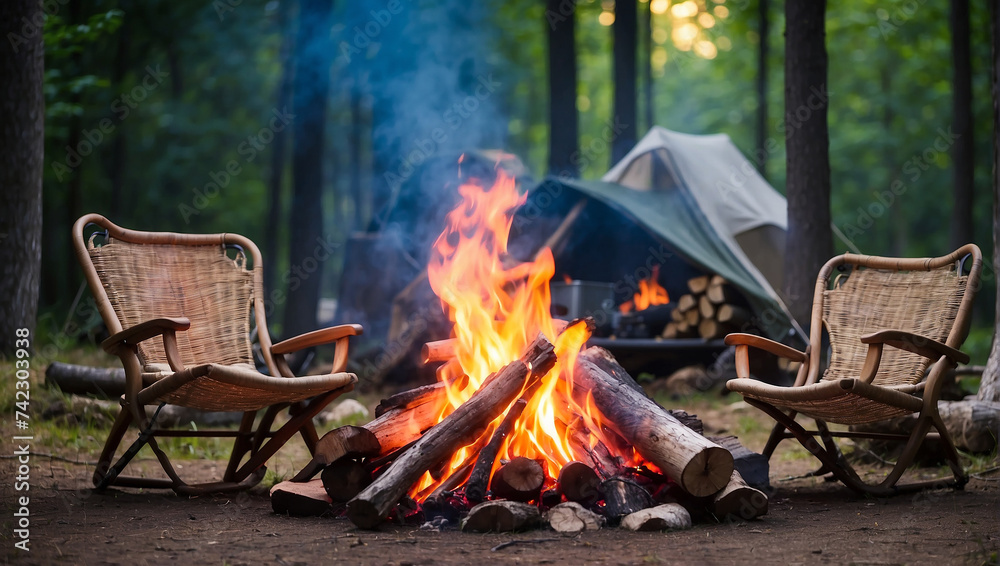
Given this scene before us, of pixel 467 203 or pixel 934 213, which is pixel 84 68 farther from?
pixel 934 213

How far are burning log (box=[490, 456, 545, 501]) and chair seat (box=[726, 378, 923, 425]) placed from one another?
3.30ft

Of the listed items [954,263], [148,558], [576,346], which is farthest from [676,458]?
[954,263]

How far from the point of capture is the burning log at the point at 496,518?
2.51m

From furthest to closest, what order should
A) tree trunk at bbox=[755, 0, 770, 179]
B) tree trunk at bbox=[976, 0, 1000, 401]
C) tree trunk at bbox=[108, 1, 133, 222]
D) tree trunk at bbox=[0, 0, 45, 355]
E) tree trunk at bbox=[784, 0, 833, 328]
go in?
1. tree trunk at bbox=[108, 1, 133, 222]
2. tree trunk at bbox=[755, 0, 770, 179]
3. tree trunk at bbox=[784, 0, 833, 328]
4. tree trunk at bbox=[0, 0, 45, 355]
5. tree trunk at bbox=[976, 0, 1000, 401]

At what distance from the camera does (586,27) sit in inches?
699

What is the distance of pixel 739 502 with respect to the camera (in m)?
2.70

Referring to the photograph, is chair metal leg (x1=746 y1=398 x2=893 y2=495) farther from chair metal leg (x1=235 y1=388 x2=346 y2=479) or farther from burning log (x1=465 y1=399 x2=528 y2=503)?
chair metal leg (x1=235 y1=388 x2=346 y2=479)

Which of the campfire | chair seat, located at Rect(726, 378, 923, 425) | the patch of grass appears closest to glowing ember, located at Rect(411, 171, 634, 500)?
the campfire

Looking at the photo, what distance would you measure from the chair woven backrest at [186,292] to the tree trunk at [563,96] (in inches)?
228

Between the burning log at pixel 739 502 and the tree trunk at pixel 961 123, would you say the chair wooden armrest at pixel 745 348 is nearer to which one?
the burning log at pixel 739 502

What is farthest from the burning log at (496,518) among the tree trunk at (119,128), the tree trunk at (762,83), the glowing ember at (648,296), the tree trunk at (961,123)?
the tree trunk at (119,128)

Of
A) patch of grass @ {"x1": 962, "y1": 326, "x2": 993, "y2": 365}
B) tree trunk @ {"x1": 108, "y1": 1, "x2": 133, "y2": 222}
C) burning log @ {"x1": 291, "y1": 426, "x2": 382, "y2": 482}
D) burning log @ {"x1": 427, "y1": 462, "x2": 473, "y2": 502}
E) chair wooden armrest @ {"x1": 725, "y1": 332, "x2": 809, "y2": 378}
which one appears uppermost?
tree trunk @ {"x1": 108, "y1": 1, "x2": 133, "y2": 222}

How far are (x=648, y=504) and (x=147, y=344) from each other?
2.24 m

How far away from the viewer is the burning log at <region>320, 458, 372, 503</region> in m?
2.84
